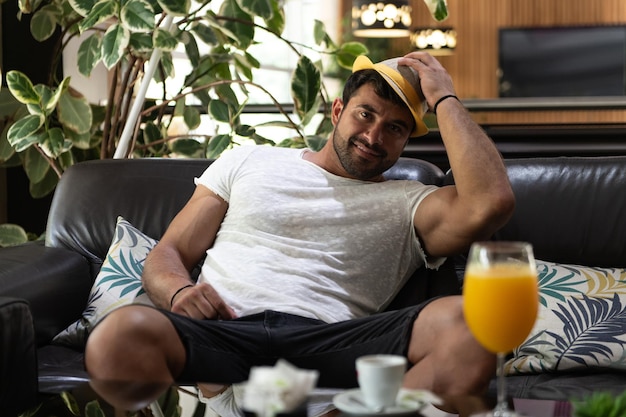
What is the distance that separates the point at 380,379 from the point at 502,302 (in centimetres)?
19

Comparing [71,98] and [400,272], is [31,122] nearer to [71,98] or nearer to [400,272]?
[71,98]

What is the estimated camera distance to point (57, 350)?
2.21m

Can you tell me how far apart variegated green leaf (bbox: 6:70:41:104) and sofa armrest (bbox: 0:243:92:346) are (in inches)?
26.4

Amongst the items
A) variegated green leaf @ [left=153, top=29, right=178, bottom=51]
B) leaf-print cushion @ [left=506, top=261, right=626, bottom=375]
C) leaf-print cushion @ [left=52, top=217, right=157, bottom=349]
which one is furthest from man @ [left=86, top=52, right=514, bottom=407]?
variegated green leaf @ [left=153, top=29, right=178, bottom=51]

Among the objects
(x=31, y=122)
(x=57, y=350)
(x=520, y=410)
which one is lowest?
(x=57, y=350)

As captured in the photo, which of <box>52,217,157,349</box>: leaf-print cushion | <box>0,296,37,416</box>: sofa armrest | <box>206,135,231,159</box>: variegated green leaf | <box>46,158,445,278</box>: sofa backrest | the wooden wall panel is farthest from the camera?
the wooden wall panel

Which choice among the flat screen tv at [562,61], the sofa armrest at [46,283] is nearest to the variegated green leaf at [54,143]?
the sofa armrest at [46,283]

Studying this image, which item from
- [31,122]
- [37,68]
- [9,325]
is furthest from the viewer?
[37,68]

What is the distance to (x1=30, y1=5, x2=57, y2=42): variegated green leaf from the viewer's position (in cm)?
325

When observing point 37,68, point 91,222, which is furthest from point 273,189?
point 37,68

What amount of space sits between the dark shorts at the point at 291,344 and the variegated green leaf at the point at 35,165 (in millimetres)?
1571

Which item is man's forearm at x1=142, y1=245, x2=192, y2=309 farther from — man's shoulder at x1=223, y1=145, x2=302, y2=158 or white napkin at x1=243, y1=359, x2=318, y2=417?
white napkin at x1=243, y1=359, x2=318, y2=417

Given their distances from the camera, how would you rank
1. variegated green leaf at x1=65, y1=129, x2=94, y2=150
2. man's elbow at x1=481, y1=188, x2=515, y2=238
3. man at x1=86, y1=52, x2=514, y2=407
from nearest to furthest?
man at x1=86, y1=52, x2=514, y2=407
man's elbow at x1=481, y1=188, x2=515, y2=238
variegated green leaf at x1=65, y1=129, x2=94, y2=150

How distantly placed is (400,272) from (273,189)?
0.36m
